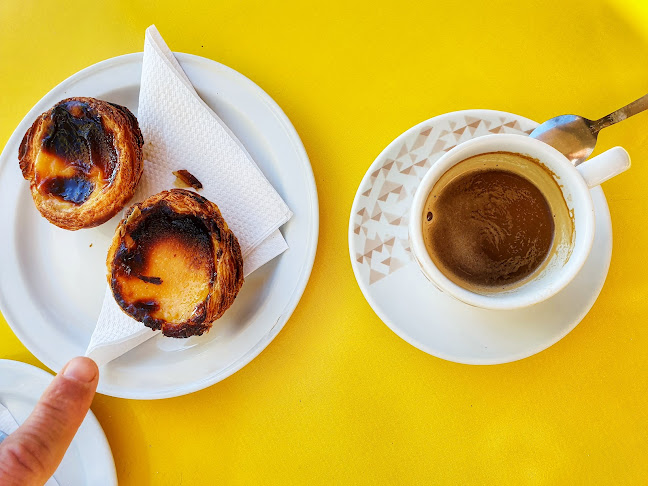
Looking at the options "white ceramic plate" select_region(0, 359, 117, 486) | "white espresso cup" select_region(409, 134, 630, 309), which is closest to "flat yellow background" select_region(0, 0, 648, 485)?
"white ceramic plate" select_region(0, 359, 117, 486)

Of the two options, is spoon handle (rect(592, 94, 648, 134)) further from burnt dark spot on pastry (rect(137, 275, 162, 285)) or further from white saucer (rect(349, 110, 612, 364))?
burnt dark spot on pastry (rect(137, 275, 162, 285))

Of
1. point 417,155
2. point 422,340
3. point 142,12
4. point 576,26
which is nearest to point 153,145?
point 142,12

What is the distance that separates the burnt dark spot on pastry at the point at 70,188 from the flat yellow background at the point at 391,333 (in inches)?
12.7

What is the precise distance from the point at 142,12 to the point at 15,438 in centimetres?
85

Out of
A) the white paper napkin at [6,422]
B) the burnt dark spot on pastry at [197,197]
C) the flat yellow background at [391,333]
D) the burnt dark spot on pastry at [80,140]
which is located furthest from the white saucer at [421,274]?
the white paper napkin at [6,422]

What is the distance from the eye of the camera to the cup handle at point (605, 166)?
68cm

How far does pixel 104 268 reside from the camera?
40.2 inches

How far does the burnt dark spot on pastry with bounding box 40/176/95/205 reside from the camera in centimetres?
95

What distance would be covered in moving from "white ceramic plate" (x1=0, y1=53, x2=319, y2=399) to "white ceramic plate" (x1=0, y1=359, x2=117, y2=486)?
0.22 ft

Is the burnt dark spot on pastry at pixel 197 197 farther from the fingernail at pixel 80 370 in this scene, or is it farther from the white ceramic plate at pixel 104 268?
the fingernail at pixel 80 370

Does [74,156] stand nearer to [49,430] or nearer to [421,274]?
[49,430]

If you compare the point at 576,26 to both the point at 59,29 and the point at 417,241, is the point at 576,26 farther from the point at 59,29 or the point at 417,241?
the point at 59,29

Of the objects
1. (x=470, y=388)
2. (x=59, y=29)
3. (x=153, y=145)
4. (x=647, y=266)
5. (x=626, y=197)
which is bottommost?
(x=470, y=388)

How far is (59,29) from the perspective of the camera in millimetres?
1110
